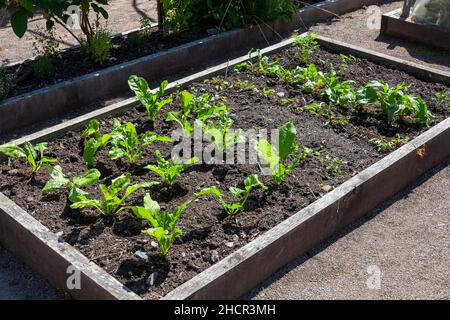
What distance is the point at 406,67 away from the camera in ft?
20.2

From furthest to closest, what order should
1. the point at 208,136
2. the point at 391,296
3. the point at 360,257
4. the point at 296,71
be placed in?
1. the point at 296,71
2. the point at 208,136
3. the point at 360,257
4. the point at 391,296

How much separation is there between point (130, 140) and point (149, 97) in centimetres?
66

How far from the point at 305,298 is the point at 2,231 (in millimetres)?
1893

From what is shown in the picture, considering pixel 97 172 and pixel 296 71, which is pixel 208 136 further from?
pixel 296 71

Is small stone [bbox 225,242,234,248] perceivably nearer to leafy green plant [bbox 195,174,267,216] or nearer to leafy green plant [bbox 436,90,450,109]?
leafy green plant [bbox 195,174,267,216]

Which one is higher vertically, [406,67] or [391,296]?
[406,67]

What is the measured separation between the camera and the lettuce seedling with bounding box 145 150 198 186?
4230 millimetres

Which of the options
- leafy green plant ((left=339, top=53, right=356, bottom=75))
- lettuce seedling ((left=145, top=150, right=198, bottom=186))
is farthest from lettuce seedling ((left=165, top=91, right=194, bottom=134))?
leafy green plant ((left=339, top=53, right=356, bottom=75))

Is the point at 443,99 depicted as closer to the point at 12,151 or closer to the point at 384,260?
the point at 384,260

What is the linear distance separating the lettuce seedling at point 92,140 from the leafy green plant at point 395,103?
6.75ft

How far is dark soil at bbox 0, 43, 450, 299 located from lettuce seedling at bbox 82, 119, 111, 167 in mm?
84

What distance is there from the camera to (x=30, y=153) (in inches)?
175

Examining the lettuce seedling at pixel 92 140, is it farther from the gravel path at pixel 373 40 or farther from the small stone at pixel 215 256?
the gravel path at pixel 373 40
